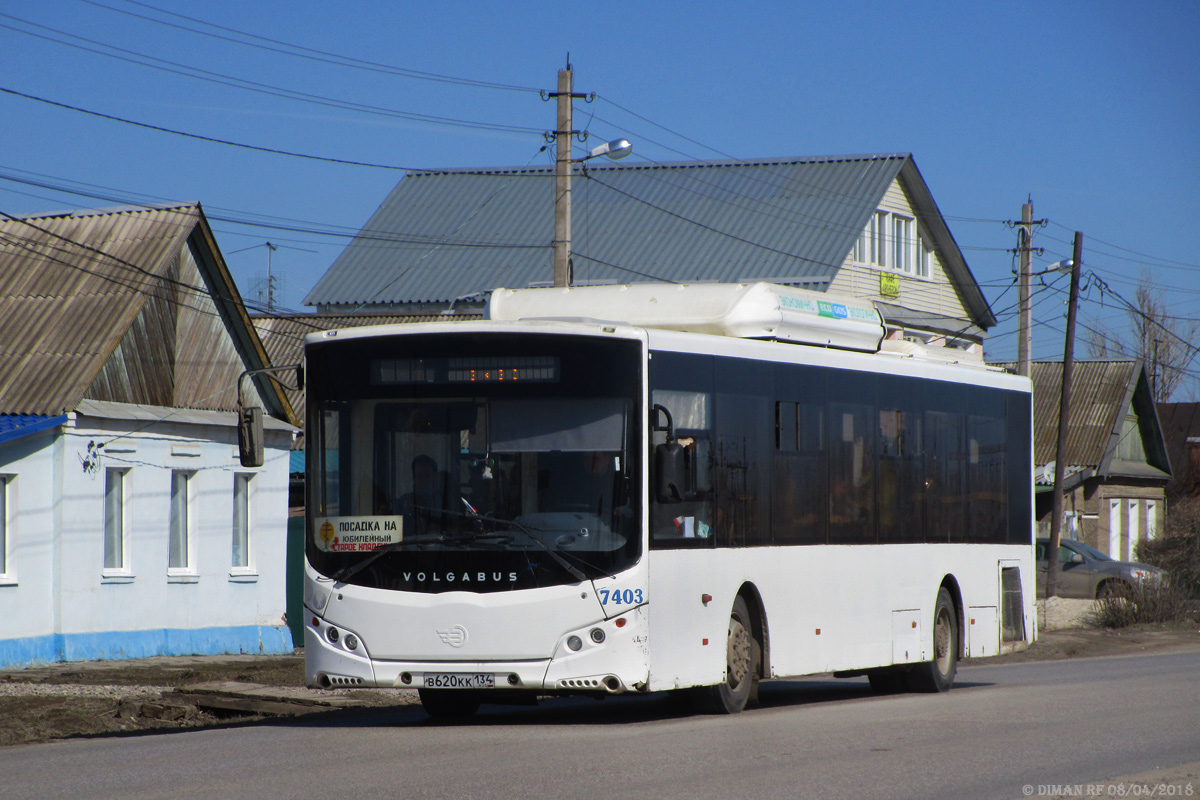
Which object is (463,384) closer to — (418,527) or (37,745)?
(418,527)

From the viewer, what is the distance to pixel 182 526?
24266 mm

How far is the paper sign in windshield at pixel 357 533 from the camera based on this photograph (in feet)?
39.2

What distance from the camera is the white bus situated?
11688 mm

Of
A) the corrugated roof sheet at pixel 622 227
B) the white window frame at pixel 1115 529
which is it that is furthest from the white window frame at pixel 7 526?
the white window frame at pixel 1115 529

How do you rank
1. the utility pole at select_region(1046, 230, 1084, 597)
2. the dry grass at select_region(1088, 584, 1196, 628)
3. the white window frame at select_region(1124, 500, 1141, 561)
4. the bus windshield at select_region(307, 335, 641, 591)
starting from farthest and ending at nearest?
the white window frame at select_region(1124, 500, 1141, 561) → the utility pole at select_region(1046, 230, 1084, 597) → the dry grass at select_region(1088, 584, 1196, 628) → the bus windshield at select_region(307, 335, 641, 591)

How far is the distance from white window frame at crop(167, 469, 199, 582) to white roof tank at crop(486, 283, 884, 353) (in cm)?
1071

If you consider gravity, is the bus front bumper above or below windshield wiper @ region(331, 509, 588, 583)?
below

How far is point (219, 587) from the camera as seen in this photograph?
24.7 metres

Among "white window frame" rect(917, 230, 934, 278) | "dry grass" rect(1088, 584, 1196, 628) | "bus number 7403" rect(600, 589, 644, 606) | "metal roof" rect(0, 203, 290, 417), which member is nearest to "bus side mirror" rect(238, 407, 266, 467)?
"bus number 7403" rect(600, 589, 644, 606)

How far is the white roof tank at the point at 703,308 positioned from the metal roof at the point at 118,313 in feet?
31.4

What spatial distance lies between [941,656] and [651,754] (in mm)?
7151

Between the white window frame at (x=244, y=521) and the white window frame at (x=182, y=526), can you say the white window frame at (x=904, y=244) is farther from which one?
the white window frame at (x=182, y=526)

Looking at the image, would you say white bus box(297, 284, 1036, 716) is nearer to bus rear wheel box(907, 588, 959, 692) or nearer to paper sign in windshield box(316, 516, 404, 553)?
paper sign in windshield box(316, 516, 404, 553)

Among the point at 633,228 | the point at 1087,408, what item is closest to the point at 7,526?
the point at 633,228
